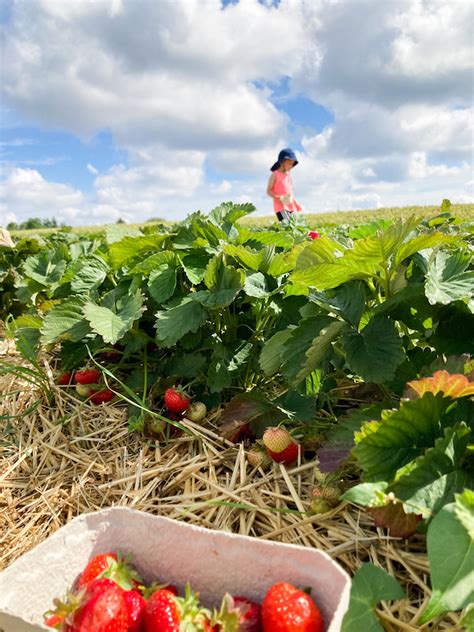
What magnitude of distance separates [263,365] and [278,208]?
23.8ft

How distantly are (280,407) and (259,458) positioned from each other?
172 mm

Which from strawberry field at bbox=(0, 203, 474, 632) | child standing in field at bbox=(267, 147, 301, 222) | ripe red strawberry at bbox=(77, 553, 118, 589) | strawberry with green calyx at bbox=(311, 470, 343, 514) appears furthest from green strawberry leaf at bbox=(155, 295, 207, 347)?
child standing in field at bbox=(267, 147, 301, 222)

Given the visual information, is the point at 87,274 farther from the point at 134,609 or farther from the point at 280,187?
the point at 280,187

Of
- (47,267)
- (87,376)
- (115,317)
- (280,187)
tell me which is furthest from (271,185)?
(115,317)

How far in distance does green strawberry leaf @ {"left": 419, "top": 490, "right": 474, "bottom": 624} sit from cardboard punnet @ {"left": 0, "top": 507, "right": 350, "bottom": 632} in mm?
164

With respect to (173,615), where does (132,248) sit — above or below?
above

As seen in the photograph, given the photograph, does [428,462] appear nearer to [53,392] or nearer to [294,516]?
[294,516]

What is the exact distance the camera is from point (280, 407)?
1.78 metres

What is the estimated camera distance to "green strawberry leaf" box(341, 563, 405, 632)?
44.2 inches

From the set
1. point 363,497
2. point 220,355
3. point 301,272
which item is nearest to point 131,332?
point 220,355

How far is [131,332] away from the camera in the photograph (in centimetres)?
232

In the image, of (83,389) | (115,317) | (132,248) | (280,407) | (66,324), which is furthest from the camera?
(132,248)

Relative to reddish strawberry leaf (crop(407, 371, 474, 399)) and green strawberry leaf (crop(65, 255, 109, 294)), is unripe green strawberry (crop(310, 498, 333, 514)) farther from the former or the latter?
green strawberry leaf (crop(65, 255, 109, 294))

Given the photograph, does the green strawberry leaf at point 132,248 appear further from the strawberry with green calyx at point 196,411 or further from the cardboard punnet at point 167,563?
the cardboard punnet at point 167,563
